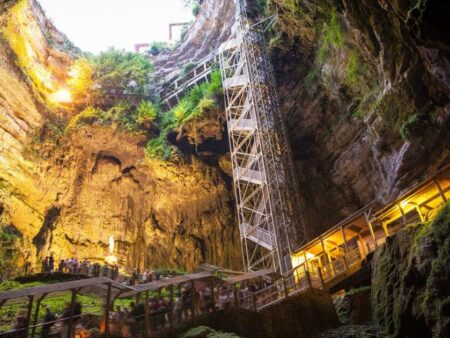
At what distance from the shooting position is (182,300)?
1075cm

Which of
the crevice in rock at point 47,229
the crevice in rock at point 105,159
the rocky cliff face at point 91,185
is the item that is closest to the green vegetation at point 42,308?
the crevice in rock at point 47,229

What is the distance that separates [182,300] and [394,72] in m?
11.5

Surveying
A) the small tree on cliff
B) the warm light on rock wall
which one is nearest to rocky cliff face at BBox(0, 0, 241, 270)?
the warm light on rock wall

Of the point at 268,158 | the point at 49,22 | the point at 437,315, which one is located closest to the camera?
the point at 437,315

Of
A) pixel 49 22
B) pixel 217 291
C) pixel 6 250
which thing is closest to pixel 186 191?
pixel 6 250

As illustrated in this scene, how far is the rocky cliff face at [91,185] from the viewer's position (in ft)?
78.8

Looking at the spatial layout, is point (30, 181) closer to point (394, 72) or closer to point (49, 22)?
point (49, 22)

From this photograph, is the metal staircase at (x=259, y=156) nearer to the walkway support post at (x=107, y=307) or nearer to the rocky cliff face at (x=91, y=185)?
the rocky cliff face at (x=91, y=185)

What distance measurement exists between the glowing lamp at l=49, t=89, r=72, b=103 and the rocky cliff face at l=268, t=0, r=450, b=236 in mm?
15494

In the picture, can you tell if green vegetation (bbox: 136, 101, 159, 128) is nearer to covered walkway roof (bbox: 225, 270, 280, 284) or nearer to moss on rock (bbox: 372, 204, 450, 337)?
covered walkway roof (bbox: 225, 270, 280, 284)

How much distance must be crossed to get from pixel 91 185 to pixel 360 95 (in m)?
18.9

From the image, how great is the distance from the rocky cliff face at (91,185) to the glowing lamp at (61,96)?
0.40m

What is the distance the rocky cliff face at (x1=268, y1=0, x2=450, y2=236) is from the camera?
13.1 m

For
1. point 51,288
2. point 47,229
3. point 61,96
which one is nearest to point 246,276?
point 51,288
